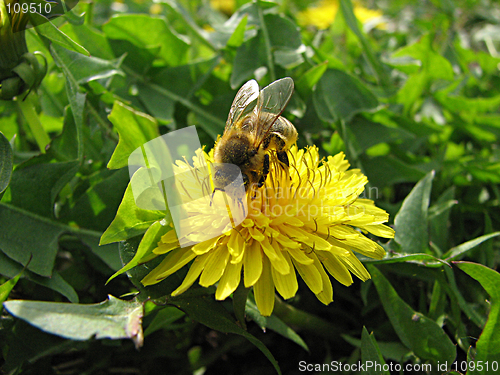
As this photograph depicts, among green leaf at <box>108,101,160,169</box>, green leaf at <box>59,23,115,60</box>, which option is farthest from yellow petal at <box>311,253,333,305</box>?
green leaf at <box>59,23,115,60</box>

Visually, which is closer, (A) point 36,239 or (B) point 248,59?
(A) point 36,239

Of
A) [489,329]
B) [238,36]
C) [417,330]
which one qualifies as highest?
[238,36]

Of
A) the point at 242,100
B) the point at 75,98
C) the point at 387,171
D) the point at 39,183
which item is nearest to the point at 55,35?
the point at 75,98

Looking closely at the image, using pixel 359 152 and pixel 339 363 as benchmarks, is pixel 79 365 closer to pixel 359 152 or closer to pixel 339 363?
pixel 339 363

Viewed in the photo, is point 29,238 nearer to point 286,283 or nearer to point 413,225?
point 286,283

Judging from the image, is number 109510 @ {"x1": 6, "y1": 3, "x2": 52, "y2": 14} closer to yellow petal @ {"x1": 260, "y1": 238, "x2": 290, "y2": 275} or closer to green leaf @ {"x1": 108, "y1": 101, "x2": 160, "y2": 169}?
green leaf @ {"x1": 108, "y1": 101, "x2": 160, "y2": 169}

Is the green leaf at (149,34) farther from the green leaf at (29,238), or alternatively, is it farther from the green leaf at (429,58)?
the green leaf at (429,58)

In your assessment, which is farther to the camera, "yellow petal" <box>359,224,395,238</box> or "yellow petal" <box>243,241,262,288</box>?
"yellow petal" <box>359,224,395,238</box>
